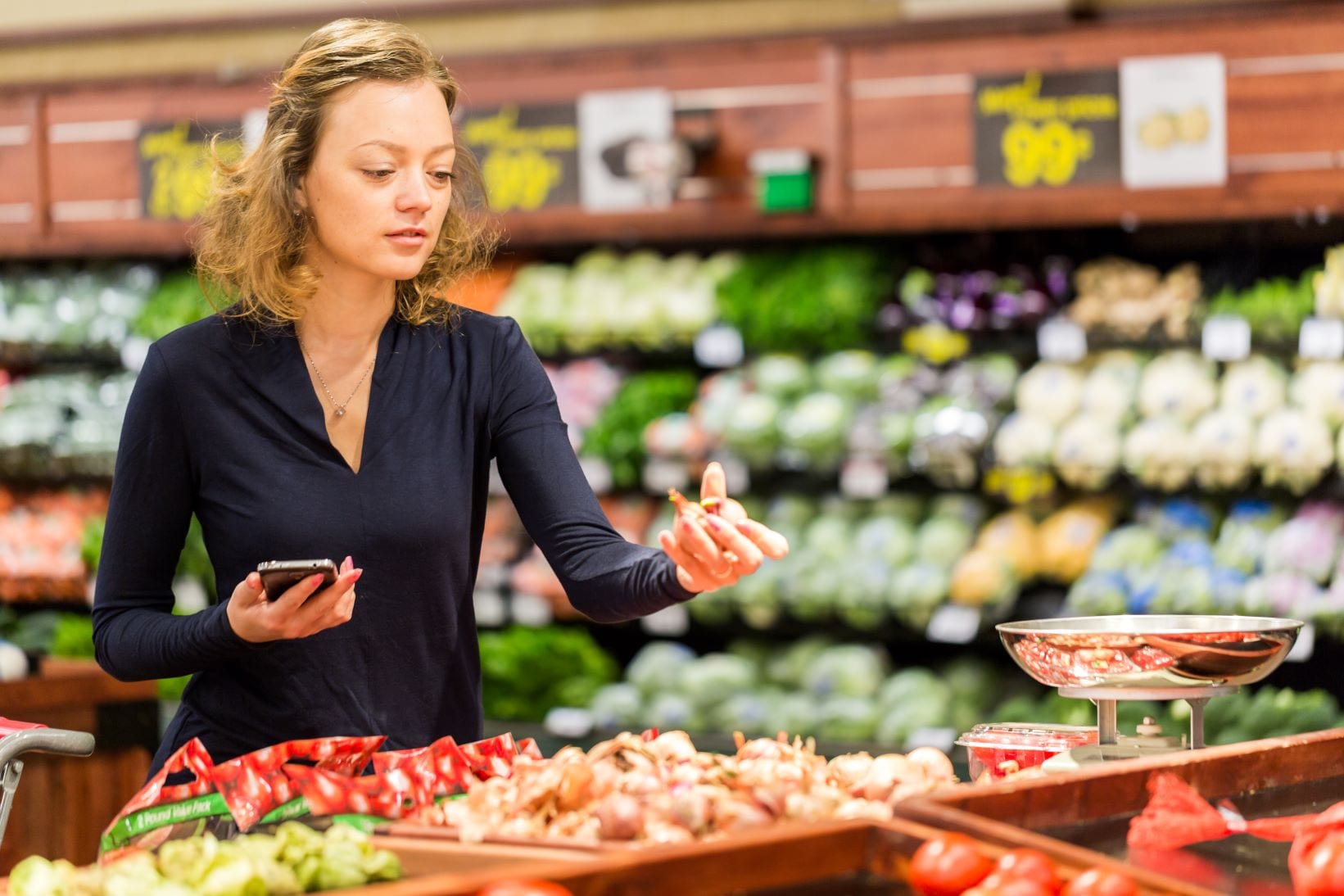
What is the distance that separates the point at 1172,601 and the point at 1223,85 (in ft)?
4.33

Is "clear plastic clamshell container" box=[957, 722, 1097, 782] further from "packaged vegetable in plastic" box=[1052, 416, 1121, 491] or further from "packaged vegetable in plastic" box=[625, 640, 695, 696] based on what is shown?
"packaged vegetable in plastic" box=[625, 640, 695, 696]

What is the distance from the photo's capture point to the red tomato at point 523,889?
55.8 inches

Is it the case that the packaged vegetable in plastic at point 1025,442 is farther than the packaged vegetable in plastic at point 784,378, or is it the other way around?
the packaged vegetable in plastic at point 784,378

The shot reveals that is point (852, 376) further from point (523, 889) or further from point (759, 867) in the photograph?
point (523, 889)

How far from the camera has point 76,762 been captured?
373cm

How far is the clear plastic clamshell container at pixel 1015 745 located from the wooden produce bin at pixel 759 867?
509 millimetres

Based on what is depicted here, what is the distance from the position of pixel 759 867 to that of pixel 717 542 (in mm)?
426

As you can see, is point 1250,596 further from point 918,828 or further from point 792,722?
point 918,828

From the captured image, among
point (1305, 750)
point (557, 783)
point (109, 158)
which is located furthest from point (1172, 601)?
point (109, 158)

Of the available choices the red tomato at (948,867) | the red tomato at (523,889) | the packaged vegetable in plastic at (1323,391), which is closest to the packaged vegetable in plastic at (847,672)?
the packaged vegetable in plastic at (1323,391)

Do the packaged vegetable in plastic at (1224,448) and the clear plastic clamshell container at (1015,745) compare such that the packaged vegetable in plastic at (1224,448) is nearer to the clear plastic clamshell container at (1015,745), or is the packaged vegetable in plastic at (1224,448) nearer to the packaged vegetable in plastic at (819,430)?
the packaged vegetable in plastic at (819,430)

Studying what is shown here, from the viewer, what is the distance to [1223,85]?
414 cm

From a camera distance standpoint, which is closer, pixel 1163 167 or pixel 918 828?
pixel 918 828

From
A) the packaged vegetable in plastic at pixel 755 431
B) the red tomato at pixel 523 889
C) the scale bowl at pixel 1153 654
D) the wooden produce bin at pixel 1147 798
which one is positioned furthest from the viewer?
the packaged vegetable in plastic at pixel 755 431
